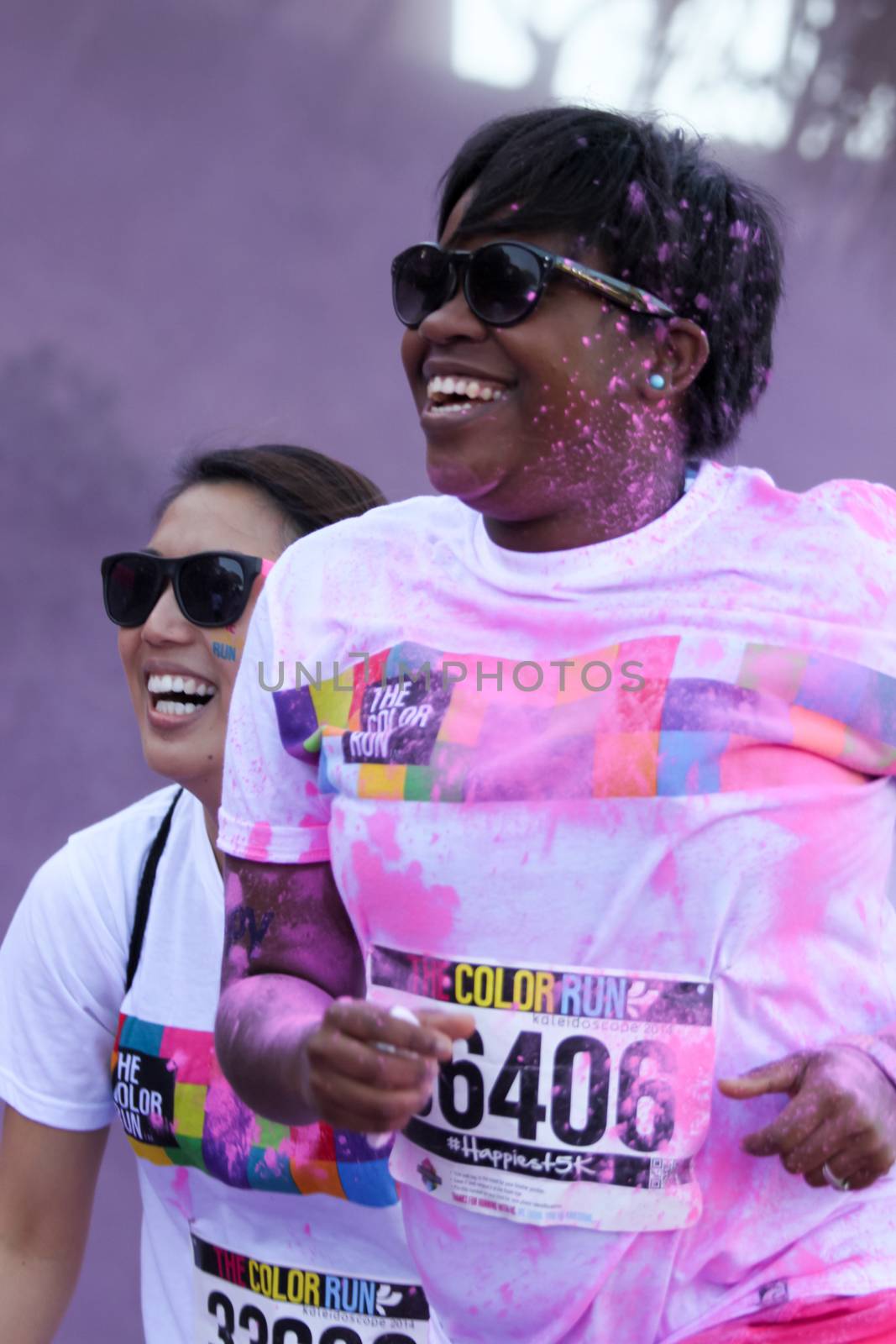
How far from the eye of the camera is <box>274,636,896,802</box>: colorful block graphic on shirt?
1.47 meters

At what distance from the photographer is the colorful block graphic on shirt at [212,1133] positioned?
219cm

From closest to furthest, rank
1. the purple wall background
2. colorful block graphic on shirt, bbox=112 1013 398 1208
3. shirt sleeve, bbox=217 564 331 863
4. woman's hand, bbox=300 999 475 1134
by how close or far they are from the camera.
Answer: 1. woman's hand, bbox=300 999 475 1134
2. shirt sleeve, bbox=217 564 331 863
3. colorful block graphic on shirt, bbox=112 1013 398 1208
4. the purple wall background

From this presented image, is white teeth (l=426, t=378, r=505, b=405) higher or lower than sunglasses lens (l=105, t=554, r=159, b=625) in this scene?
higher

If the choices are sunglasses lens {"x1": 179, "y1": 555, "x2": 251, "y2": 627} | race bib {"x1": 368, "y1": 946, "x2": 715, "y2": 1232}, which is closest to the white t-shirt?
sunglasses lens {"x1": 179, "y1": 555, "x2": 251, "y2": 627}

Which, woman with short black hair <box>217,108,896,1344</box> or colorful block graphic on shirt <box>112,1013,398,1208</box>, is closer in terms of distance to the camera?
woman with short black hair <box>217,108,896,1344</box>

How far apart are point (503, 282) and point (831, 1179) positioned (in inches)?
34.7

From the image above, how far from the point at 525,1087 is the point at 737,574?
525 millimetres

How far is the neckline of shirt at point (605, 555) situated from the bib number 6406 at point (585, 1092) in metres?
0.44

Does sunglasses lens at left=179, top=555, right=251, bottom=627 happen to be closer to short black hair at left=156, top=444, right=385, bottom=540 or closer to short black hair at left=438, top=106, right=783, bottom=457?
short black hair at left=156, top=444, right=385, bottom=540

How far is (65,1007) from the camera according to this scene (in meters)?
2.50

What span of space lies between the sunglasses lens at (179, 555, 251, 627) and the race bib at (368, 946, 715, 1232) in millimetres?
1164

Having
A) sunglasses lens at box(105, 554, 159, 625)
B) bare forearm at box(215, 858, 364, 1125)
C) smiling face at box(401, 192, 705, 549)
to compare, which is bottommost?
bare forearm at box(215, 858, 364, 1125)

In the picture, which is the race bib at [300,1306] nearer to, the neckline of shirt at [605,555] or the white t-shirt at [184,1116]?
the white t-shirt at [184,1116]

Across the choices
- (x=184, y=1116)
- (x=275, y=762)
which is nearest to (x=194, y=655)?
(x=184, y=1116)
